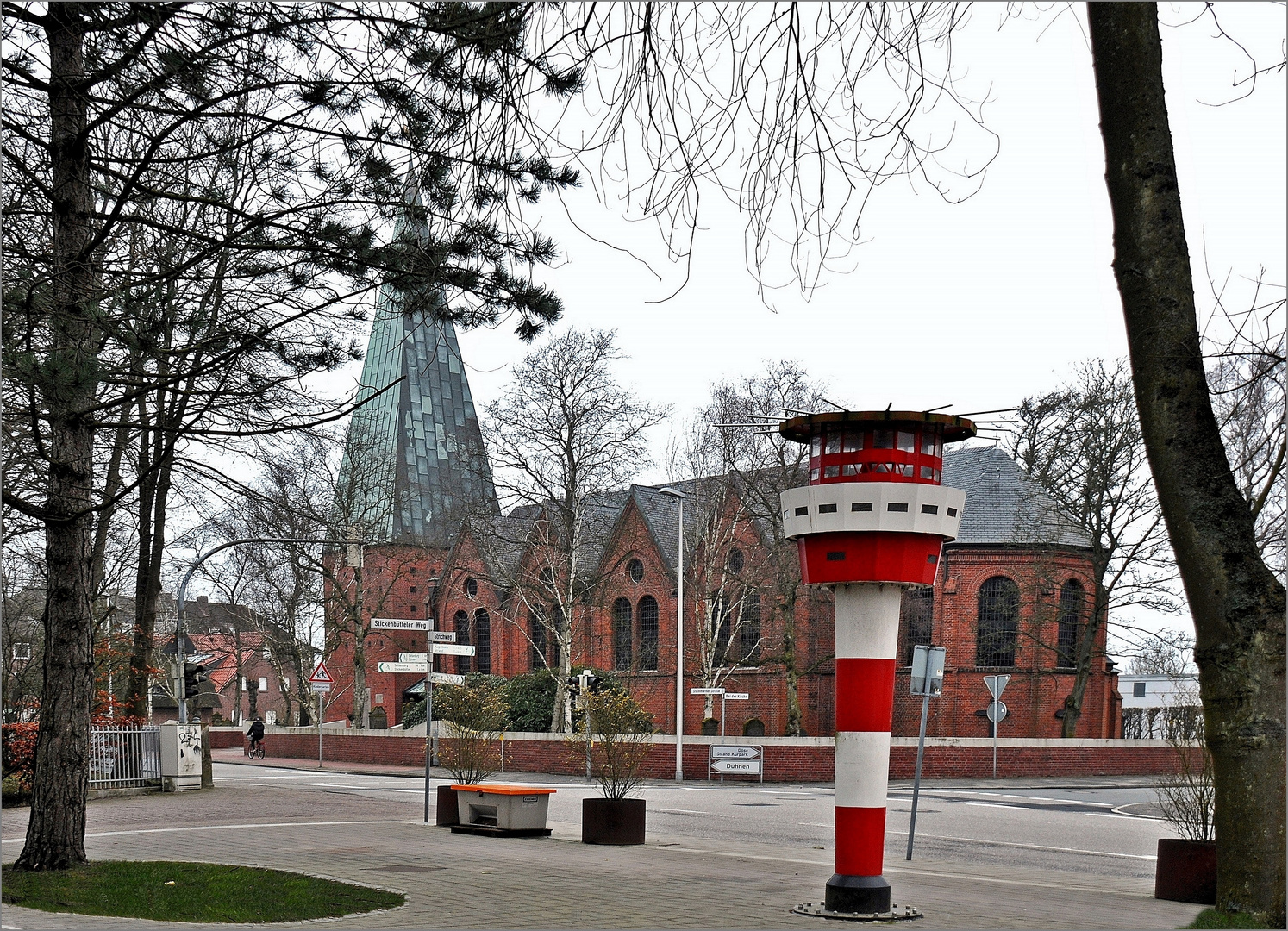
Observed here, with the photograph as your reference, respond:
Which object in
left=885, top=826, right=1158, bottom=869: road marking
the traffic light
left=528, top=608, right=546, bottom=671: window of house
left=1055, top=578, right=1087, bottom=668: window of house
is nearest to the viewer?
left=885, top=826, right=1158, bottom=869: road marking

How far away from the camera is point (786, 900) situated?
1102 cm

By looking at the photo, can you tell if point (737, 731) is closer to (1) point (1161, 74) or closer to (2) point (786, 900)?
(2) point (786, 900)

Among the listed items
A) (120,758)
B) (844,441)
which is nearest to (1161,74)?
(844,441)

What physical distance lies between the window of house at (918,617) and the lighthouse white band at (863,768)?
125 ft

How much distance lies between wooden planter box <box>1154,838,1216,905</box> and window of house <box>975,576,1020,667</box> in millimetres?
34394

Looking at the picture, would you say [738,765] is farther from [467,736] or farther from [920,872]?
[920,872]

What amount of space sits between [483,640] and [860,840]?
54.3 meters

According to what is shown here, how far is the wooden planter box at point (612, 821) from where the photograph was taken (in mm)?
15797

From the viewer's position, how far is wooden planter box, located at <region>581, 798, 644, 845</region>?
15.8 metres

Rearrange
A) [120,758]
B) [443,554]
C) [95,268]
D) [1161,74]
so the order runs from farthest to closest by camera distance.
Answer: [443,554] → [120,758] → [95,268] → [1161,74]

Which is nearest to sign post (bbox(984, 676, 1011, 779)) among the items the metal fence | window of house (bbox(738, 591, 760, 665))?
window of house (bbox(738, 591, 760, 665))

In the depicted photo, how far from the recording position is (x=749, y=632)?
50.5 metres

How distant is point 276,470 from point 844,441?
1105 cm

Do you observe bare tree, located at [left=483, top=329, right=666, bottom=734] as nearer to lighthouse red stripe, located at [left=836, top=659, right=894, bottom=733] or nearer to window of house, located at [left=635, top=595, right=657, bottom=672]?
window of house, located at [left=635, top=595, right=657, bottom=672]
